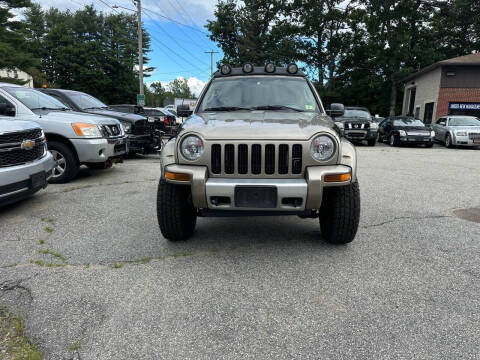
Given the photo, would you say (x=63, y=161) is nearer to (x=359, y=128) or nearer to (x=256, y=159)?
(x=256, y=159)

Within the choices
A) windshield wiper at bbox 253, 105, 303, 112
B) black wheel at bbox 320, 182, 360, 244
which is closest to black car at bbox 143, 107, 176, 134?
windshield wiper at bbox 253, 105, 303, 112

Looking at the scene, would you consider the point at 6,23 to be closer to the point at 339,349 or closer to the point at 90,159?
the point at 90,159

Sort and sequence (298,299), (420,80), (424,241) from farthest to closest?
(420,80) → (424,241) → (298,299)

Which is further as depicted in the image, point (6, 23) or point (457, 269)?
point (6, 23)

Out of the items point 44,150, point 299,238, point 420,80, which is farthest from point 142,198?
point 420,80

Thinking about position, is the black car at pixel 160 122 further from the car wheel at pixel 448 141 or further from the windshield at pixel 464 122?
the windshield at pixel 464 122

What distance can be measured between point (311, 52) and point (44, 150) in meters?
35.2

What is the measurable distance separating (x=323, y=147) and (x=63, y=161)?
5.09m

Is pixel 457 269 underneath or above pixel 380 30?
underneath

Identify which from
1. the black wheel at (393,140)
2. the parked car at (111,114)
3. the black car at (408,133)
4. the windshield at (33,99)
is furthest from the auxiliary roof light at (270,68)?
the black wheel at (393,140)

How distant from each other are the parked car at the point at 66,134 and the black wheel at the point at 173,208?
3.53 meters

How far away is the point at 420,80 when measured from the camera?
28.9m

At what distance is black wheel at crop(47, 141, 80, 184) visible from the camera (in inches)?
241

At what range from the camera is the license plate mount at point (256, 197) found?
2.78m
